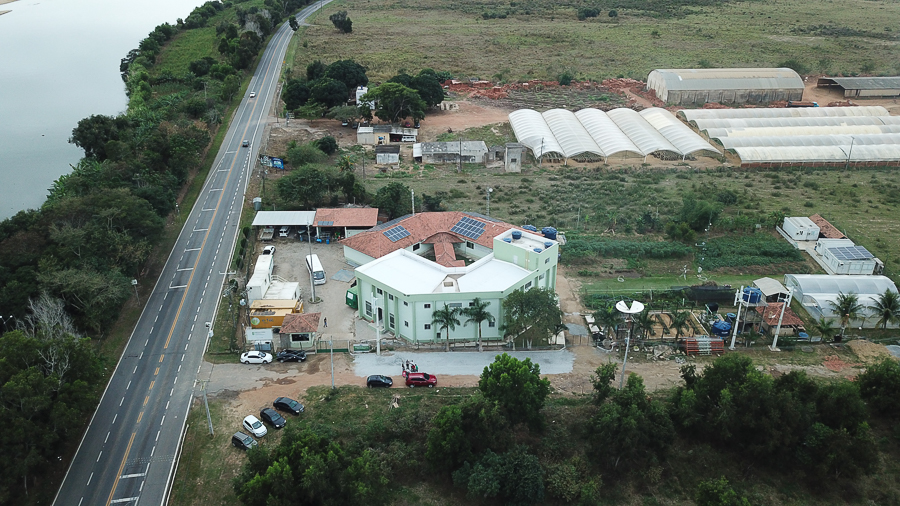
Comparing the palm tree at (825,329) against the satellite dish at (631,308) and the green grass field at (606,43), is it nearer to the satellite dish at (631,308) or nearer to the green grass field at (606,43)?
the satellite dish at (631,308)

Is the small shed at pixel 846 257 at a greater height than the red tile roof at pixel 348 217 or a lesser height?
lesser

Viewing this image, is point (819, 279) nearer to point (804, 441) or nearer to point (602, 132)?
point (804, 441)

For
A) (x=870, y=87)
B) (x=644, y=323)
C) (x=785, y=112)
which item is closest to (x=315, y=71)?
(x=785, y=112)

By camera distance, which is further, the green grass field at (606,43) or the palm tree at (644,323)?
the green grass field at (606,43)

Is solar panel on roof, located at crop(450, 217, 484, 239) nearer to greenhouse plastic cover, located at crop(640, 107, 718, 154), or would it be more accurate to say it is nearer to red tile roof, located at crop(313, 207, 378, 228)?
red tile roof, located at crop(313, 207, 378, 228)

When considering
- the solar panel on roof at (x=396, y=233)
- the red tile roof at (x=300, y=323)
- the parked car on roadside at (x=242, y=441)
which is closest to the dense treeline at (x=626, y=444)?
the parked car on roadside at (x=242, y=441)
